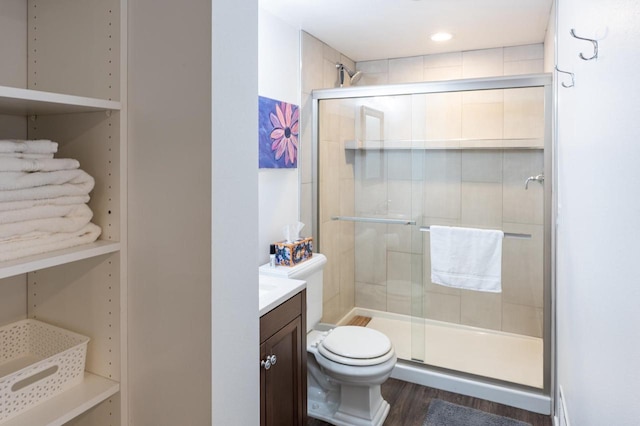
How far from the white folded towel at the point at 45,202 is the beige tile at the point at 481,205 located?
2379mm

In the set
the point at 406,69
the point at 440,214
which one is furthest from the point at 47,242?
the point at 406,69

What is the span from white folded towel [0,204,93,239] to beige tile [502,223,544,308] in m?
2.39

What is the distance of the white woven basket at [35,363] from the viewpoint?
3.12 feet

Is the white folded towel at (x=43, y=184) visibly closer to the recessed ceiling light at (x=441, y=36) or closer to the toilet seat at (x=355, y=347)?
the toilet seat at (x=355, y=347)

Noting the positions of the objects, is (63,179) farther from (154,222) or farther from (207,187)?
(207,187)

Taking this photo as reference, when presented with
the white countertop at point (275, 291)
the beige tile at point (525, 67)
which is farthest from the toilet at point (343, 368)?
the beige tile at point (525, 67)

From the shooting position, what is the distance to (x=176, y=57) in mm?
1021

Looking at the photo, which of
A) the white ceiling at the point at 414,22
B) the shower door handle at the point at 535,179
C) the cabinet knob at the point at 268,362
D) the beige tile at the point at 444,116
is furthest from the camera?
the beige tile at the point at 444,116

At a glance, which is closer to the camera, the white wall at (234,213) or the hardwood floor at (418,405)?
the white wall at (234,213)

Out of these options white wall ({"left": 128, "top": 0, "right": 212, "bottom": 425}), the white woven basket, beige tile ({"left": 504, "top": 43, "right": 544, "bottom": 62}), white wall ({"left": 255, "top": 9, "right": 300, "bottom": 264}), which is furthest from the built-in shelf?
the white woven basket

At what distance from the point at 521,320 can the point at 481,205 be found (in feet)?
3.08

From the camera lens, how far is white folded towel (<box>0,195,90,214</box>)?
936mm

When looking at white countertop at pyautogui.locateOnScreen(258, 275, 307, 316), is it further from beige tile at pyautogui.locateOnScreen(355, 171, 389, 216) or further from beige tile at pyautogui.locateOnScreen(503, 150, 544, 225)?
beige tile at pyautogui.locateOnScreen(503, 150, 544, 225)

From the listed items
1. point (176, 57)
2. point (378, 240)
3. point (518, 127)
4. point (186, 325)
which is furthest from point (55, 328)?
point (518, 127)
